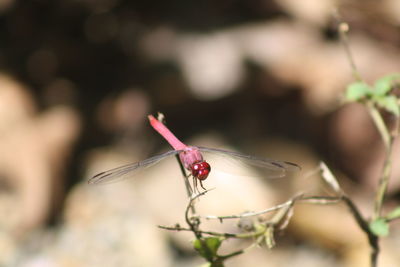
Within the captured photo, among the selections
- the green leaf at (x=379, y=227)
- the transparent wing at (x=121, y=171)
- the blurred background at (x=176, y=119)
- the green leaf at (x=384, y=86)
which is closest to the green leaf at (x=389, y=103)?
the green leaf at (x=384, y=86)

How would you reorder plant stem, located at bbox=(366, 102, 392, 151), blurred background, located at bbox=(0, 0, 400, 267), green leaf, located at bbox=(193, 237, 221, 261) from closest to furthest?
green leaf, located at bbox=(193, 237, 221, 261), plant stem, located at bbox=(366, 102, 392, 151), blurred background, located at bbox=(0, 0, 400, 267)

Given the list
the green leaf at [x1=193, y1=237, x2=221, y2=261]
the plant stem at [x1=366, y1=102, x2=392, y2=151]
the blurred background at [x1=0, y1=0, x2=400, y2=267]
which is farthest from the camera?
the blurred background at [x1=0, y1=0, x2=400, y2=267]

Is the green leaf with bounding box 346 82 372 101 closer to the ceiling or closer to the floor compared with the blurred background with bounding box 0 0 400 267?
closer to the ceiling

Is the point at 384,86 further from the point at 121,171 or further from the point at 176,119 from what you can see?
the point at 176,119

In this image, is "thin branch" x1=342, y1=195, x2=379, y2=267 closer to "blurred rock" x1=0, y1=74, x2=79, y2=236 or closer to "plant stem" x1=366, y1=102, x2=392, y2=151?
"plant stem" x1=366, y1=102, x2=392, y2=151

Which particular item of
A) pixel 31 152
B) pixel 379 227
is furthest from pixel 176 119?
pixel 379 227

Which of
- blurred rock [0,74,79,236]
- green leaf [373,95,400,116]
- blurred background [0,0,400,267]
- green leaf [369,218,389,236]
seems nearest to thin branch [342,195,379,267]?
green leaf [369,218,389,236]
